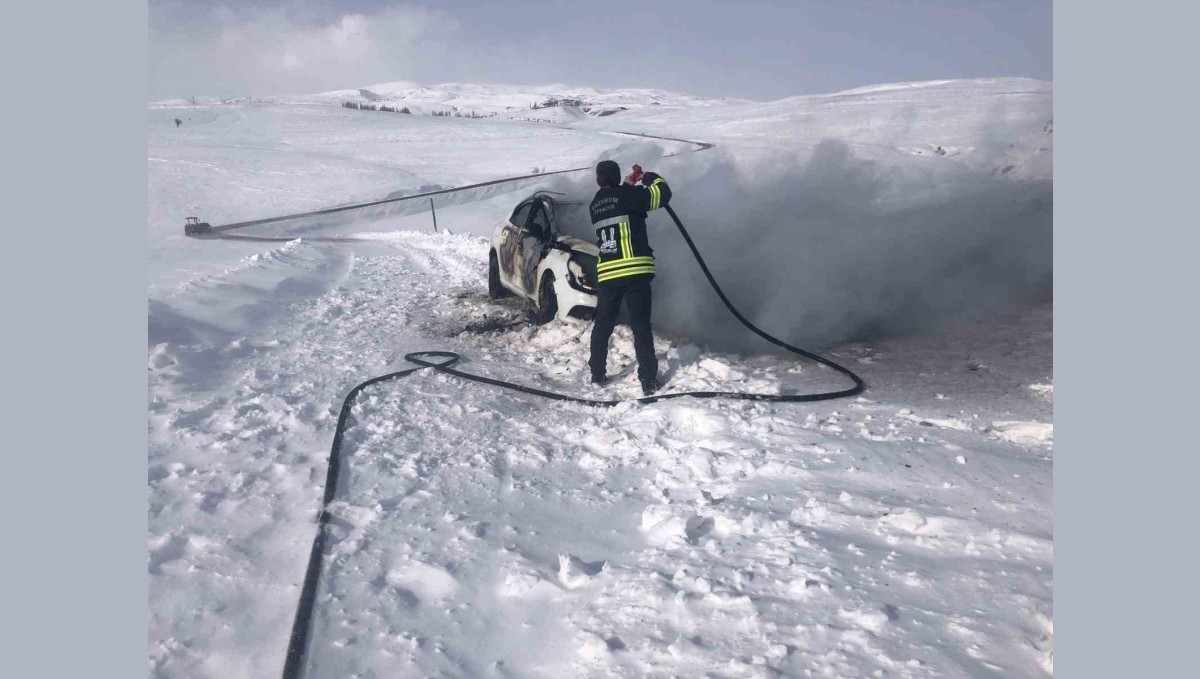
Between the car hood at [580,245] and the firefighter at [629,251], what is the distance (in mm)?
1270

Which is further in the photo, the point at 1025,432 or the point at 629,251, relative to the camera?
the point at 629,251

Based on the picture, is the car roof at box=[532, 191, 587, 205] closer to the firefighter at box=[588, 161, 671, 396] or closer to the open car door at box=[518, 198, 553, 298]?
the open car door at box=[518, 198, 553, 298]

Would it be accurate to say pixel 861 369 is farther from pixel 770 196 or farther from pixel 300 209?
pixel 300 209

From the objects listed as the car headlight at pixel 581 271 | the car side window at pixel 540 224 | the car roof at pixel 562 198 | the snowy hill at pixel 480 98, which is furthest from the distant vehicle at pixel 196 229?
the snowy hill at pixel 480 98

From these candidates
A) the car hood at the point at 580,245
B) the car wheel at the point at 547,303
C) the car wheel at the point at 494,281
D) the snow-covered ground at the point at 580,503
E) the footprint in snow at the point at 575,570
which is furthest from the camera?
the car wheel at the point at 494,281

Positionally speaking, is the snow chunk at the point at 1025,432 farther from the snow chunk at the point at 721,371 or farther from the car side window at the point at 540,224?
the car side window at the point at 540,224

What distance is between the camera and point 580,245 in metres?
8.17

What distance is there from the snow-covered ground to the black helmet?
1.79 m

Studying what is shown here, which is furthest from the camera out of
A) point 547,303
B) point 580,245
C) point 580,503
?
point 547,303

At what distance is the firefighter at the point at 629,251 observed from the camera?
6.34 m

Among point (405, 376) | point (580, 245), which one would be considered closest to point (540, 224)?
point (580, 245)

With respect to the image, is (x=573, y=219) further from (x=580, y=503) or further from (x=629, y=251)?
(x=580, y=503)

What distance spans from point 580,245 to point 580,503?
172 inches

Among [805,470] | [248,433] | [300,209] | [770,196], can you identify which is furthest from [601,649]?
[300,209]
